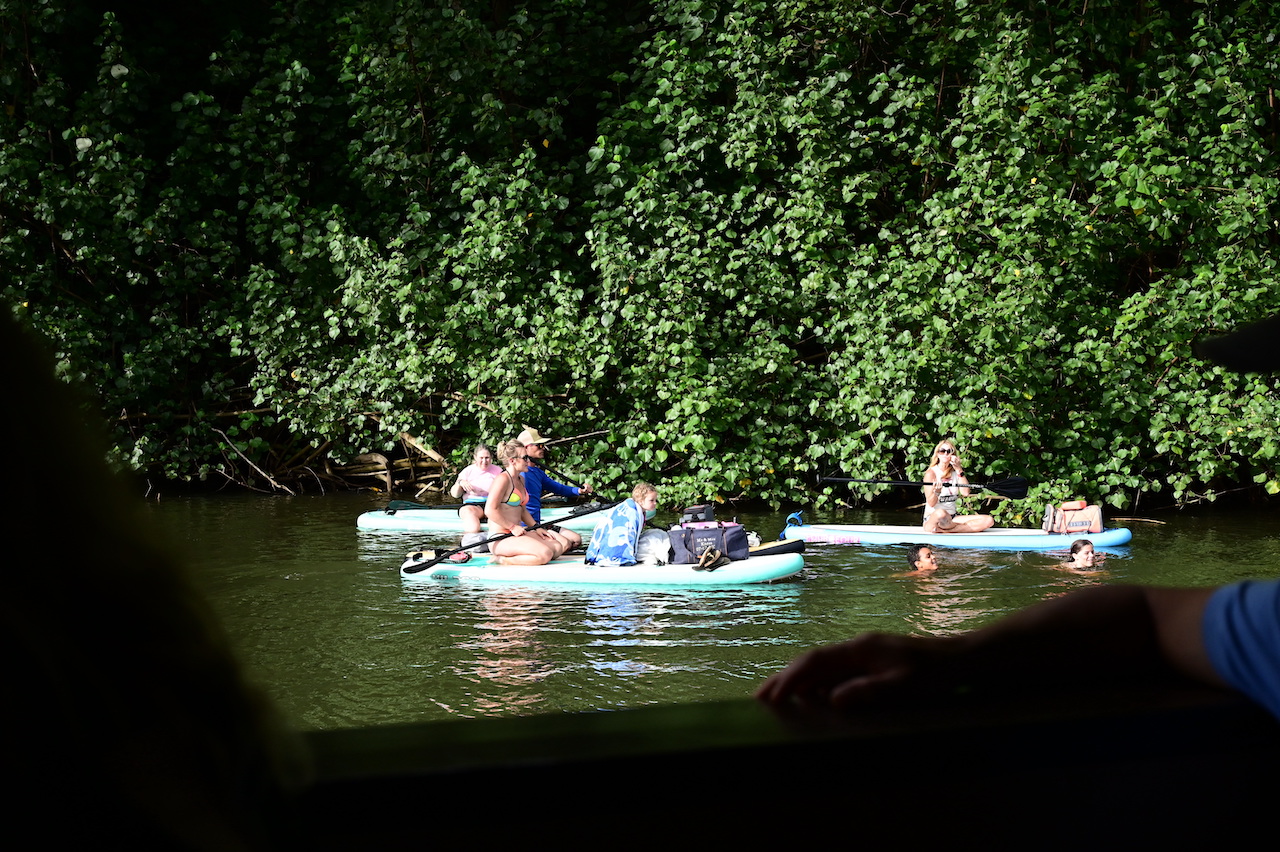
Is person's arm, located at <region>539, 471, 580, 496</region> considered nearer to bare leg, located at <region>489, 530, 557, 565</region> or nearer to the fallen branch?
bare leg, located at <region>489, 530, 557, 565</region>

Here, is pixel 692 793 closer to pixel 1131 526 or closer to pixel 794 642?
pixel 794 642

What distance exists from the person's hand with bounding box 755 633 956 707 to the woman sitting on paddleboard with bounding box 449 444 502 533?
423 inches

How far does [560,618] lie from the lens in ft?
27.8

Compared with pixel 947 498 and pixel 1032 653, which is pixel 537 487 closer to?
pixel 947 498

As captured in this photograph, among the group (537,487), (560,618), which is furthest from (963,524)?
(560,618)

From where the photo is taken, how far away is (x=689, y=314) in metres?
15.4

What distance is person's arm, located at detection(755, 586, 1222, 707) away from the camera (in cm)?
102

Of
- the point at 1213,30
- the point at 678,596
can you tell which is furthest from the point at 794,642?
the point at 1213,30

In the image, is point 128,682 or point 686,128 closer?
point 128,682

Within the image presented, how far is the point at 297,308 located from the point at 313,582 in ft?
27.3

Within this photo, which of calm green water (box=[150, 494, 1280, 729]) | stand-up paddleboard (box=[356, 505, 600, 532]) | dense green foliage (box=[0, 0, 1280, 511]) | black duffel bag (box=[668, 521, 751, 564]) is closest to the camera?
calm green water (box=[150, 494, 1280, 729])

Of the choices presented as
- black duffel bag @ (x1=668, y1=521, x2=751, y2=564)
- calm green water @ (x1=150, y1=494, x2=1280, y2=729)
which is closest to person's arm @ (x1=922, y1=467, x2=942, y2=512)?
calm green water @ (x1=150, y1=494, x2=1280, y2=729)

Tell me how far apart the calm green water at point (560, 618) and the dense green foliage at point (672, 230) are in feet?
10.2

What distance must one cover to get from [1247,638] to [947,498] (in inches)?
457
